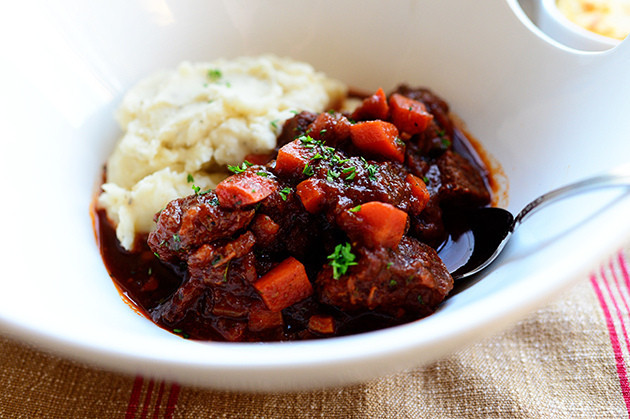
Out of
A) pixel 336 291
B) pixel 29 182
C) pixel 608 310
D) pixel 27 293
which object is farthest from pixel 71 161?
pixel 608 310

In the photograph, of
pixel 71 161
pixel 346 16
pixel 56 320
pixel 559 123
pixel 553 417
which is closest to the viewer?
pixel 56 320

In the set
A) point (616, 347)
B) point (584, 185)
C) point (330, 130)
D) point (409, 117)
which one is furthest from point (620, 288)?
point (330, 130)

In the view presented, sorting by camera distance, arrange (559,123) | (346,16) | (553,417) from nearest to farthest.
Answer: (553,417)
(559,123)
(346,16)

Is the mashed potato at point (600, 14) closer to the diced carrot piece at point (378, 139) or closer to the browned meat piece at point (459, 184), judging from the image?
the browned meat piece at point (459, 184)

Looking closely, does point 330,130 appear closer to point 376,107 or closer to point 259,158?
point 376,107

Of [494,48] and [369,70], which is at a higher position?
[494,48]

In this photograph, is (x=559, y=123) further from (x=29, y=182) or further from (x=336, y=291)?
(x=29, y=182)
